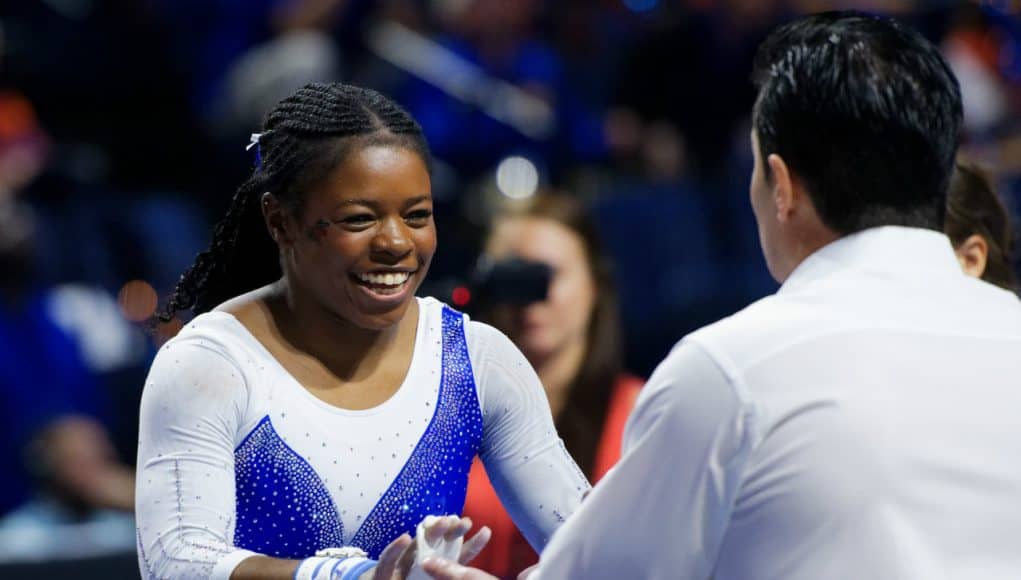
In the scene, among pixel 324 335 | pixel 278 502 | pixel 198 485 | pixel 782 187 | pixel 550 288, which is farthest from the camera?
pixel 550 288

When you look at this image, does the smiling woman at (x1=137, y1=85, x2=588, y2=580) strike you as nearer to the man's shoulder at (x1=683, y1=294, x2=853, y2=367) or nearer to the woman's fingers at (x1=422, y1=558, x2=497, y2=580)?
the woman's fingers at (x1=422, y1=558, x2=497, y2=580)

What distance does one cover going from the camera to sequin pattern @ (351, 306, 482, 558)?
2264 millimetres

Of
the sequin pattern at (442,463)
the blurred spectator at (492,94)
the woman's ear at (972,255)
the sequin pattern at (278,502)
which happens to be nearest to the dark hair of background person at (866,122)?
the sequin pattern at (442,463)

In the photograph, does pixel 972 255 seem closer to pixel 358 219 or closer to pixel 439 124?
pixel 358 219

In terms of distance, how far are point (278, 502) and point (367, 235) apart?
0.42m

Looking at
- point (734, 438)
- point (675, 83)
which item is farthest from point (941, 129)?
point (675, 83)

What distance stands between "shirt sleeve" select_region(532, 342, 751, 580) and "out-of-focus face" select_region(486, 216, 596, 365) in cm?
168

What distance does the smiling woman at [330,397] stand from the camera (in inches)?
83.7

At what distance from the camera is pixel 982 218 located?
9.42ft

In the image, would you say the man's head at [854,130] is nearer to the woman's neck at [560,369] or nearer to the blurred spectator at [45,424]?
the woman's neck at [560,369]

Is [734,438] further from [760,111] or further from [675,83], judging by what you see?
[675,83]

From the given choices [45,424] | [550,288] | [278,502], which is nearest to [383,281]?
[278,502]

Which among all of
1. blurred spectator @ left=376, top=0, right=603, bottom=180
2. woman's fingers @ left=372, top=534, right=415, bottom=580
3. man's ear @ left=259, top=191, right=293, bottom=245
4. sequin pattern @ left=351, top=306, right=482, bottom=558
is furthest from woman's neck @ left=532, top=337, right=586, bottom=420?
blurred spectator @ left=376, top=0, right=603, bottom=180

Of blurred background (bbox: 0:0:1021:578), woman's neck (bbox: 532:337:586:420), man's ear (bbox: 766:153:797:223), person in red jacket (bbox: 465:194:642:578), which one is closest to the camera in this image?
man's ear (bbox: 766:153:797:223)
